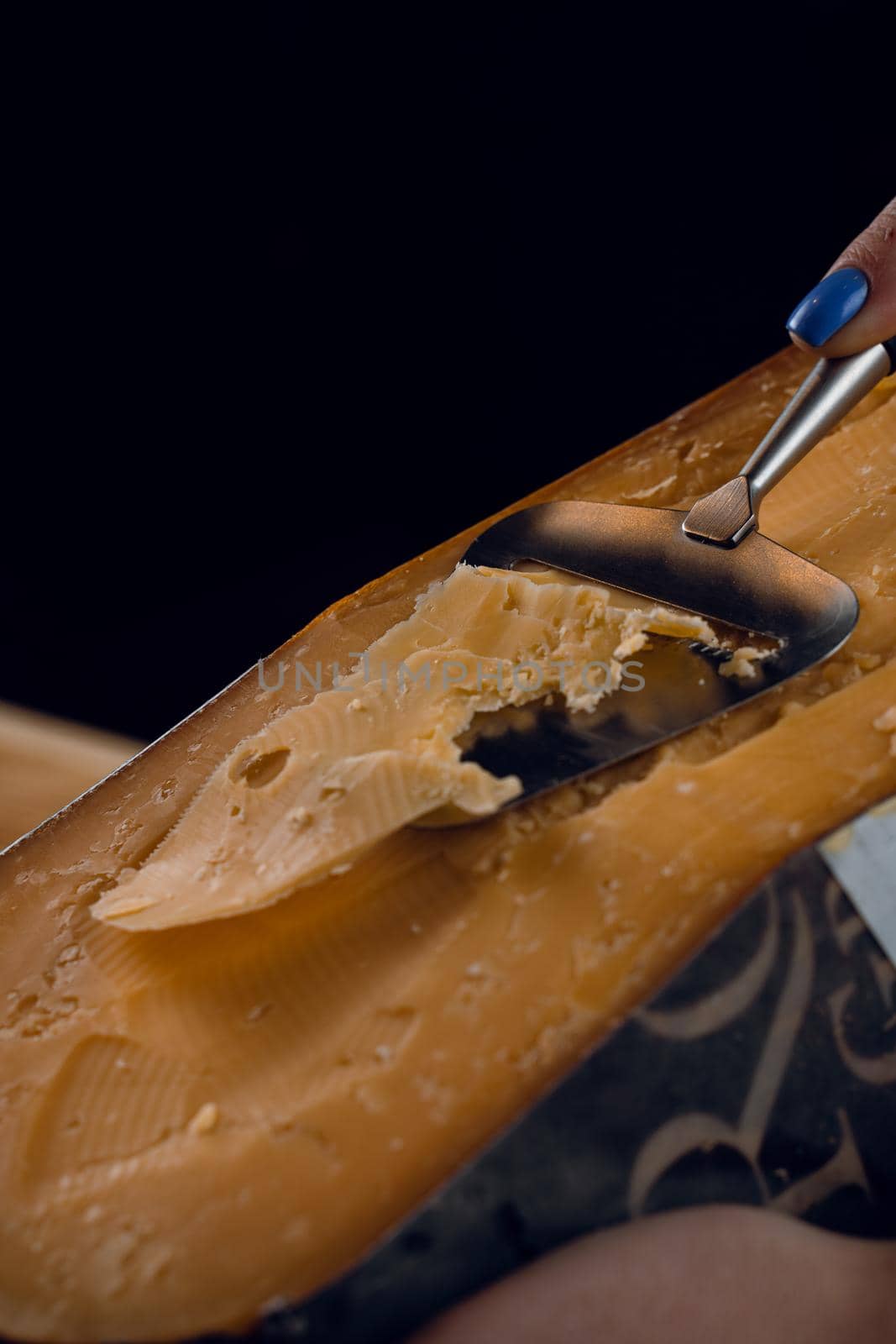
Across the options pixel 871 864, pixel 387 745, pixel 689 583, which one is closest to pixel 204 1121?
pixel 387 745

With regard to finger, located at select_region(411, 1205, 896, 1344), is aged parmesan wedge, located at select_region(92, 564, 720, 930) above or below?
above

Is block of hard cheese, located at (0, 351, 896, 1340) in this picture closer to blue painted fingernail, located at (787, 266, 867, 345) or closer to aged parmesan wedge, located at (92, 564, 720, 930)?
aged parmesan wedge, located at (92, 564, 720, 930)

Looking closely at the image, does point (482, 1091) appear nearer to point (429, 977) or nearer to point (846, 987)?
point (429, 977)

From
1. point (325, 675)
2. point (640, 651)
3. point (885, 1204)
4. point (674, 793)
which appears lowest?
point (885, 1204)

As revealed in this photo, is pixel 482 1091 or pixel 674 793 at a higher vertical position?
pixel 674 793

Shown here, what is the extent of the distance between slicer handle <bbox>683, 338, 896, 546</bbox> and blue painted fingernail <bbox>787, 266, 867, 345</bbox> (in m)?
0.04

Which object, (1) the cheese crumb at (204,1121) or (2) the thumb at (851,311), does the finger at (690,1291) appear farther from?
(2) the thumb at (851,311)

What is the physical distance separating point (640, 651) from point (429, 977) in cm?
42

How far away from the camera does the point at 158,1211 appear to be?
0.76 meters

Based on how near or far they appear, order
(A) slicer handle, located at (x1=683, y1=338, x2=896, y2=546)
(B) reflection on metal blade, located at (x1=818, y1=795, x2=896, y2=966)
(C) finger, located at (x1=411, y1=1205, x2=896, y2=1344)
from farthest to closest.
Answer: (A) slicer handle, located at (x1=683, y1=338, x2=896, y2=546) → (B) reflection on metal blade, located at (x1=818, y1=795, x2=896, y2=966) → (C) finger, located at (x1=411, y1=1205, x2=896, y2=1344)

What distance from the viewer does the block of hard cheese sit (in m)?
0.73

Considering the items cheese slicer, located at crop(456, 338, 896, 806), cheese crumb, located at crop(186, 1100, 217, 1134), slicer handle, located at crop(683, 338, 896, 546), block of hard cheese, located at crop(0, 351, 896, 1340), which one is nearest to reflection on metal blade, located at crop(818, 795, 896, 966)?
block of hard cheese, located at crop(0, 351, 896, 1340)

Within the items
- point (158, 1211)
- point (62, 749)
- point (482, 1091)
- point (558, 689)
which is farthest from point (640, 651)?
point (62, 749)

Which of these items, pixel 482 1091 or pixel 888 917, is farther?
pixel 888 917
